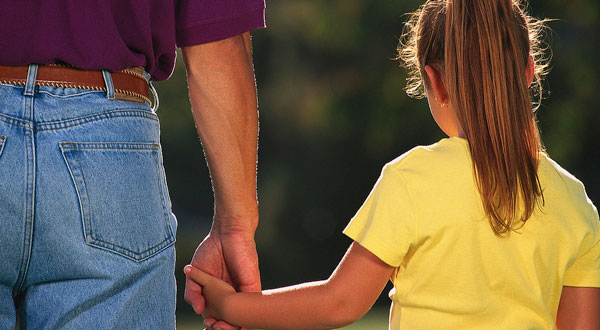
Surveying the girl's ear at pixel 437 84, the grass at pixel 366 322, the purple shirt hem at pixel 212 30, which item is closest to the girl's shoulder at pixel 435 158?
the girl's ear at pixel 437 84

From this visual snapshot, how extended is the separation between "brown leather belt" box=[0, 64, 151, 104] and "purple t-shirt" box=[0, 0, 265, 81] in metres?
0.01

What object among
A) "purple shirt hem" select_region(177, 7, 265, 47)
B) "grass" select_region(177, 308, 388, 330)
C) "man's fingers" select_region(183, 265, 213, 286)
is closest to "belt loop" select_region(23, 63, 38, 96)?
"purple shirt hem" select_region(177, 7, 265, 47)

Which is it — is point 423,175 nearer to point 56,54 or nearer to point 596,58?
point 56,54

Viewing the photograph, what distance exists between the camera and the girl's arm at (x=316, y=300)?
1927 mm

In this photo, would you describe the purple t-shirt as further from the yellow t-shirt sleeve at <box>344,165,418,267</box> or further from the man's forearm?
the yellow t-shirt sleeve at <box>344,165,418,267</box>

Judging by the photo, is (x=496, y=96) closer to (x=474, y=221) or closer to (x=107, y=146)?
(x=474, y=221)

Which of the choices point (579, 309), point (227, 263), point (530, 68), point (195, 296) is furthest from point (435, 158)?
point (195, 296)

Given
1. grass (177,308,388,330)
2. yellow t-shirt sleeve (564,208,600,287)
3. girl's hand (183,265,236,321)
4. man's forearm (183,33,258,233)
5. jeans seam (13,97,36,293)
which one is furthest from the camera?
grass (177,308,388,330)

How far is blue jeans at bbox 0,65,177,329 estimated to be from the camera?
4.95 ft

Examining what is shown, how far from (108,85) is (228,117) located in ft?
1.70

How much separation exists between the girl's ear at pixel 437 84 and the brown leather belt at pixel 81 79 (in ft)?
2.12

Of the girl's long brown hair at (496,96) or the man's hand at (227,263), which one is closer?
the girl's long brown hair at (496,96)

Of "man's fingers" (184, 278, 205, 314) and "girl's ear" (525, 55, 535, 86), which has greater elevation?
"girl's ear" (525, 55, 535, 86)

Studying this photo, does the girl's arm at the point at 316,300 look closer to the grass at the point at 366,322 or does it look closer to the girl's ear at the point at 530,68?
the girl's ear at the point at 530,68
